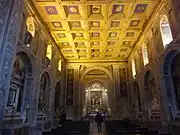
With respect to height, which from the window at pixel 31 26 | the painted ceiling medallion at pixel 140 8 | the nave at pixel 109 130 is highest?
the painted ceiling medallion at pixel 140 8

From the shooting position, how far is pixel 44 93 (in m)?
10.8

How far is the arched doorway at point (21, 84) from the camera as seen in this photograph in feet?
22.9

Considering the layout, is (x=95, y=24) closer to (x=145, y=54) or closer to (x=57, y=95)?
(x=145, y=54)

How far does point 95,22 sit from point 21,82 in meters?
6.04

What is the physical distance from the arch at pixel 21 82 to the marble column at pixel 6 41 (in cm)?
166

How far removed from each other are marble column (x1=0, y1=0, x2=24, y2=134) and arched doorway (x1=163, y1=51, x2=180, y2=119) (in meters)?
7.42

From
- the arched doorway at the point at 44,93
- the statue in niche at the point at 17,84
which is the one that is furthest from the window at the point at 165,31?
the arched doorway at the point at 44,93

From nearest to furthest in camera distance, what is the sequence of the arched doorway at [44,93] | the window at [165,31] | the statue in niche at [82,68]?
the window at [165,31] → the arched doorway at [44,93] → the statue in niche at [82,68]

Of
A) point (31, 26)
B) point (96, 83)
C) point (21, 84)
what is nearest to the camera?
point (21, 84)

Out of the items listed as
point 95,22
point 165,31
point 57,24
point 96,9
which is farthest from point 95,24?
point 165,31

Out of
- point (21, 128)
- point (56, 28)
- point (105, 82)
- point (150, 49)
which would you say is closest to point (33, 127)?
point (21, 128)

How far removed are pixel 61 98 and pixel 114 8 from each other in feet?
32.3

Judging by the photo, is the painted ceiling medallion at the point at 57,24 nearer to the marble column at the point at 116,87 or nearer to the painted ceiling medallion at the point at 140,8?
the painted ceiling medallion at the point at 140,8

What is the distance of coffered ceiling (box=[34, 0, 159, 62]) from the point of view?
8812 millimetres
